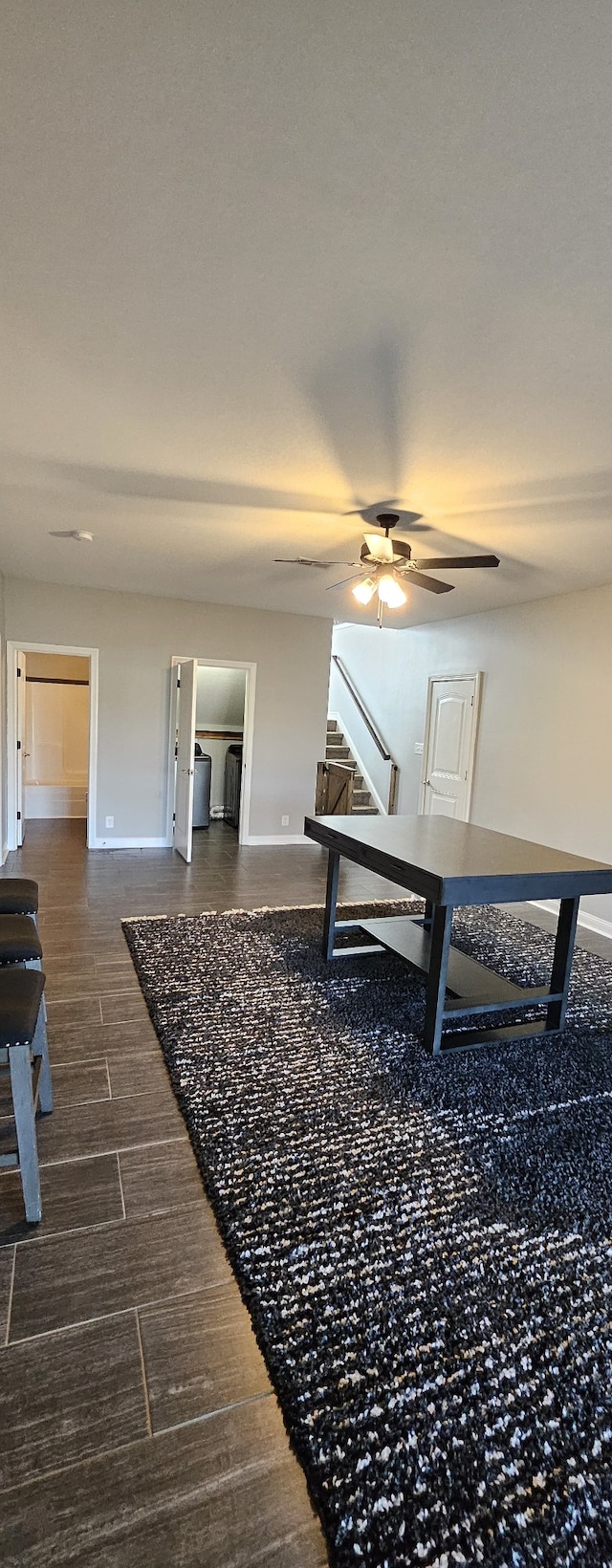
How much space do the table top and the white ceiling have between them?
172 cm

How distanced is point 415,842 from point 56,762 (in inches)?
249

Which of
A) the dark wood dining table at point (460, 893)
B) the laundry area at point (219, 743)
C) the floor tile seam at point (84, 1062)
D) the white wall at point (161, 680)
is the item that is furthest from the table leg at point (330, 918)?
Answer: the laundry area at point (219, 743)

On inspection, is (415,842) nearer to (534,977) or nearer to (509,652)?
(534,977)

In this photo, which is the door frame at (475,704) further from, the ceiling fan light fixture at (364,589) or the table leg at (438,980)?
the table leg at (438,980)

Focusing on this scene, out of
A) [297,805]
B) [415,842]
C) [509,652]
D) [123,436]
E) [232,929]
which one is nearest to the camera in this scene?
[123,436]

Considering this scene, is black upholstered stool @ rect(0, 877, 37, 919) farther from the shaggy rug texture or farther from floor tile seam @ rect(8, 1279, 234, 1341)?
floor tile seam @ rect(8, 1279, 234, 1341)

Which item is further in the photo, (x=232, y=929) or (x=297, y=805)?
(x=297, y=805)

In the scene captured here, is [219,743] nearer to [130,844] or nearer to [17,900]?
[130,844]

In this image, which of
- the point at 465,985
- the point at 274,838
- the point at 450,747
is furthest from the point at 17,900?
the point at 450,747

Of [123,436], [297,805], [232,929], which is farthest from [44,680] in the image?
[123,436]

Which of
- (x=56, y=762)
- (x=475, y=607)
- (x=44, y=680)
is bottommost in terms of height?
(x=56, y=762)

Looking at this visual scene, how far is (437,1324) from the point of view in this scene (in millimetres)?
1449

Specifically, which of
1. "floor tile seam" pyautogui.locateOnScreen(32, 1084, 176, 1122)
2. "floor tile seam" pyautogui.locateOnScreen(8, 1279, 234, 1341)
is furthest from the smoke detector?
"floor tile seam" pyautogui.locateOnScreen(8, 1279, 234, 1341)

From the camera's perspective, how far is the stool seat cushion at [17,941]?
2.05m
